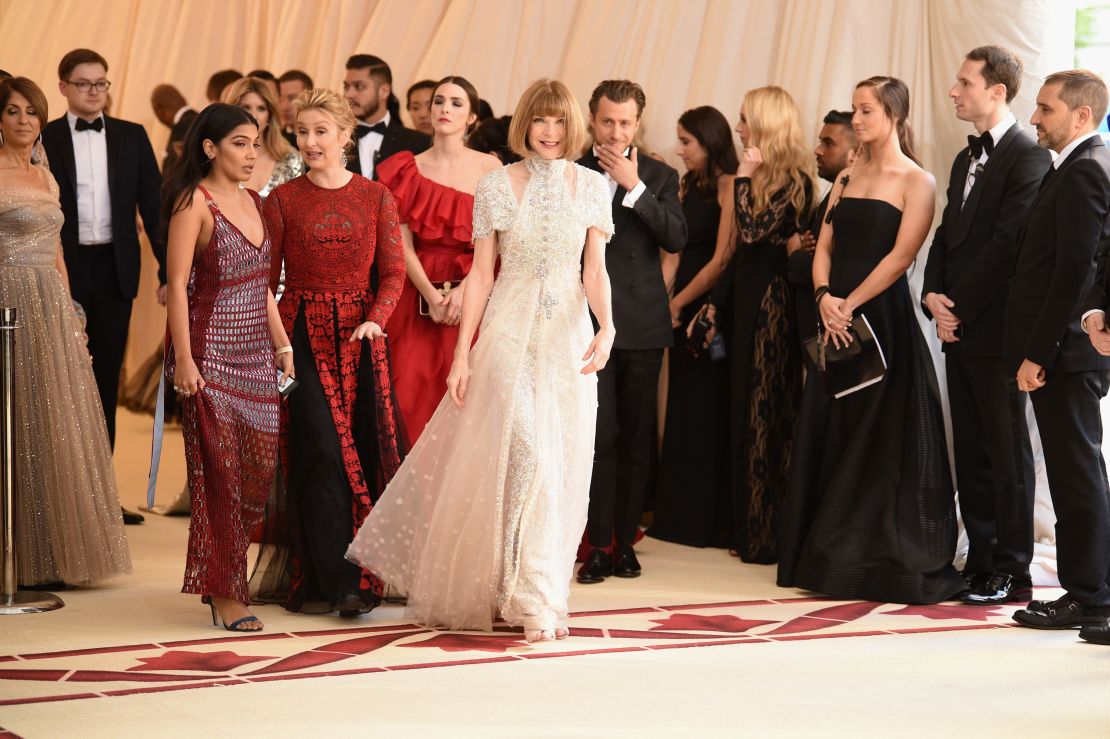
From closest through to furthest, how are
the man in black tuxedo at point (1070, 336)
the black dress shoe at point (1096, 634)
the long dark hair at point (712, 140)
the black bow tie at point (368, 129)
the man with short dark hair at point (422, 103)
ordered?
the black dress shoe at point (1096, 634)
the man in black tuxedo at point (1070, 336)
the long dark hair at point (712, 140)
the black bow tie at point (368, 129)
the man with short dark hair at point (422, 103)

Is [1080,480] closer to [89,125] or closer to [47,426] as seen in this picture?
[47,426]

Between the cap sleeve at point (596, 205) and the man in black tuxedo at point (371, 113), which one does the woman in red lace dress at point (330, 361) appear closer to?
the cap sleeve at point (596, 205)

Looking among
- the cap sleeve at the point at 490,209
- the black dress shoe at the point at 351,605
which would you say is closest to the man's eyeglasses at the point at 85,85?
the cap sleeve at the point at 490,209

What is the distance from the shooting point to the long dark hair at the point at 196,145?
4.60 meters

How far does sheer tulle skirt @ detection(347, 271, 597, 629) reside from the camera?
450 cm

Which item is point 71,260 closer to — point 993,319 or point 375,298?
point 375,298

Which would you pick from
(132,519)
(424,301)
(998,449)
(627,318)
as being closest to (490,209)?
(424,301)

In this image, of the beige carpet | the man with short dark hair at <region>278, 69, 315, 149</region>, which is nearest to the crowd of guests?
the beige carpet

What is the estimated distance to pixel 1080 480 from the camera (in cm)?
465

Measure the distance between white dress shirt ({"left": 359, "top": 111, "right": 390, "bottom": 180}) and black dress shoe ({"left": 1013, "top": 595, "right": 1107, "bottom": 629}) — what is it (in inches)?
142

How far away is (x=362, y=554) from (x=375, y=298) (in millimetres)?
877

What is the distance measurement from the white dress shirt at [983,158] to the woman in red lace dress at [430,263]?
1.84m

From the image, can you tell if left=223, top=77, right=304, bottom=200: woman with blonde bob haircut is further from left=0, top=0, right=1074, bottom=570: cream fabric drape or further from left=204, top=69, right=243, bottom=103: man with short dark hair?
left=204, top=69, right=243, bottom=103: man with short dark hair

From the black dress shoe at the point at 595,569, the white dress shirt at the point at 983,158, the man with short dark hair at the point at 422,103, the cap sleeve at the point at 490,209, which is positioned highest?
the man with short dark hair at the point at 422,103
